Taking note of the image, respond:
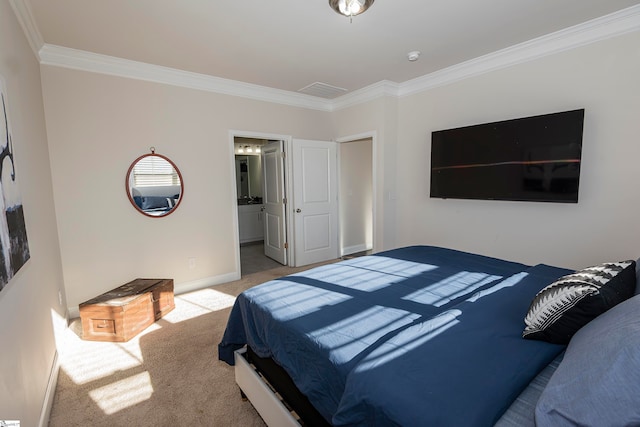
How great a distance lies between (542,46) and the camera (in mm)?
2730

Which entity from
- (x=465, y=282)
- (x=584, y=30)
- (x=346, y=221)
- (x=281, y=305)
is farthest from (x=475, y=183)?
(x=281, y=305)

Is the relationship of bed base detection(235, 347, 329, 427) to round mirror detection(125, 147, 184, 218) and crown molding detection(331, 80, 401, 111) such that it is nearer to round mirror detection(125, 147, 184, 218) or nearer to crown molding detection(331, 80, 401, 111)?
round mirror detection(125, 147, 184, 218)

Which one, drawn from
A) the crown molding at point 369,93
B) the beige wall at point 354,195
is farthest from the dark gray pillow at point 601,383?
the beige wall at point 354,195

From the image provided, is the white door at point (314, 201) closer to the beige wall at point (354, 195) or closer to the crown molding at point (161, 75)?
the beige wall at point (354, 195)

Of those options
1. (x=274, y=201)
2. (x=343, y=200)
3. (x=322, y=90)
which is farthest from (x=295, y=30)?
(x=343, y=200)

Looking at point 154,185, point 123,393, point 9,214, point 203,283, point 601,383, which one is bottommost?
point 123,393

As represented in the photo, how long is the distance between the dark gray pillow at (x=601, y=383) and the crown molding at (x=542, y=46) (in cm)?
274

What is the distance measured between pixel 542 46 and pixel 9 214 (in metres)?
4.12

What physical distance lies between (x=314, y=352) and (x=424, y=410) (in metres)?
0.50

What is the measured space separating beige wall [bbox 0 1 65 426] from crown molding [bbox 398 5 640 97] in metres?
3.76

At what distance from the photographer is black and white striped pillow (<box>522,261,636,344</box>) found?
1.05 meters

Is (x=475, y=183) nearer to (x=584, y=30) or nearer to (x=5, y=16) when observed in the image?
(x=584, y=30)

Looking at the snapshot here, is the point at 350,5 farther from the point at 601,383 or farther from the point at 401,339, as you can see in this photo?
the point at 601,383

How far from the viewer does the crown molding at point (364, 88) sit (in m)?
2.35
